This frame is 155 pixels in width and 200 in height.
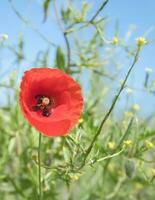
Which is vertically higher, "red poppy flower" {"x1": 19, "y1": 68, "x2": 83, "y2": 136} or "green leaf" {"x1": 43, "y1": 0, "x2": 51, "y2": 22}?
"green leaf" {"x1": 43, "y1": 0, "x2": 51, "y2": 22}

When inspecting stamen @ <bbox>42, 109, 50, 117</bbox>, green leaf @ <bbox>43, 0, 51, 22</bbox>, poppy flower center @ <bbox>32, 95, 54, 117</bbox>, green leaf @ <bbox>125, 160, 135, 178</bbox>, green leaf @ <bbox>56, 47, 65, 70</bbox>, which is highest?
green leaf @ <bbox>43, 0, 51, 22</bbox>

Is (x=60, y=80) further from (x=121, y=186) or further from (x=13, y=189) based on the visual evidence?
(x=121, y=186)

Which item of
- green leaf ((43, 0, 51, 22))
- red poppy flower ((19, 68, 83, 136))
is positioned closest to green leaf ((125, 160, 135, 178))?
red poppy flower ((19, 68, 83, 136))

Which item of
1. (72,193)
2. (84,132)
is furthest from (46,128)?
(72,193)

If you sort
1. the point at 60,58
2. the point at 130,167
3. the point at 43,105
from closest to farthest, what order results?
1. the point at 43,105
2. the point at 130,167
3. the point at 60,58

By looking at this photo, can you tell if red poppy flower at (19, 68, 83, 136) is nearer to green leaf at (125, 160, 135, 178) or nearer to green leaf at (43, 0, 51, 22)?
green leaf at (125, 160, 135, 178)

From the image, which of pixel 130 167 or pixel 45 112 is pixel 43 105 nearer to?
pixel 45 112

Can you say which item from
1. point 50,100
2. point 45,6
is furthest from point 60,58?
point 50,100

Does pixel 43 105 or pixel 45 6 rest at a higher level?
pixel 45 6
